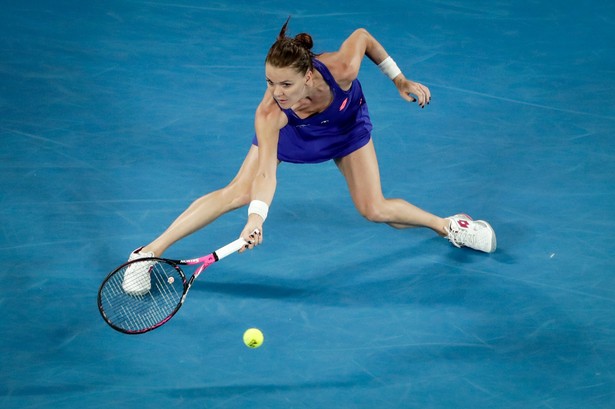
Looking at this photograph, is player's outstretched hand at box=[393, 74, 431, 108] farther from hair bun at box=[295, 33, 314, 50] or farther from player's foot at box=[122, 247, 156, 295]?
player's foot at box=[122, 247, 156, 295]

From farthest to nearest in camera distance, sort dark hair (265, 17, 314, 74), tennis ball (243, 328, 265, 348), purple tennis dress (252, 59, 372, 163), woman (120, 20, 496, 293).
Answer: purple tennis dress (252, 59, 372, 163), woman (120, 20, 496, 293), tennis ball (243, 328, 265, 348), dark hair (265, 17, 314, 74)

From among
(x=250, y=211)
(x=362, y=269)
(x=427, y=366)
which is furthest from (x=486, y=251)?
(x=250, y=211)

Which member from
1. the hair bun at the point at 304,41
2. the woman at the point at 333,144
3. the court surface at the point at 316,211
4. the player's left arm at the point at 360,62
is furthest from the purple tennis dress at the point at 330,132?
the court surface at the point at 316,211

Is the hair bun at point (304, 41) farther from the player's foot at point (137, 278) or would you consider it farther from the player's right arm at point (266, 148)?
the player's foot at point (137, 278)

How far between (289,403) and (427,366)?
842 mm

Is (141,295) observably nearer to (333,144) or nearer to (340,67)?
(333,144)

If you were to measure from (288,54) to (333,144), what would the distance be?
Answer: 3.27ft

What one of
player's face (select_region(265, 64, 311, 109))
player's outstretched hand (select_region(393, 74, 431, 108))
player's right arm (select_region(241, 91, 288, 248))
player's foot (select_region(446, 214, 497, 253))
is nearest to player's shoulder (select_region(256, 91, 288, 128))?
player's right arm (select_region(241, 91, 288, 248))

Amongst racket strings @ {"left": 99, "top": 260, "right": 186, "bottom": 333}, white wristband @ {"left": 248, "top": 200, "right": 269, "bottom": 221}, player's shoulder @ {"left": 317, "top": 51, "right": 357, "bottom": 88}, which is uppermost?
player's shoulder @ {"left": 317, "top": 51, "right": 357, "bottom": 88}

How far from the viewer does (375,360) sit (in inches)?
216

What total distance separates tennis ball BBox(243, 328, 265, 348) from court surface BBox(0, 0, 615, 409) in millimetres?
53

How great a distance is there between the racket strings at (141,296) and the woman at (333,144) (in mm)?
45

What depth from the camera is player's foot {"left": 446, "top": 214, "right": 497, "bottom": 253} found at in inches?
255

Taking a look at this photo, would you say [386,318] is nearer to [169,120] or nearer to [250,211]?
[250,211]
